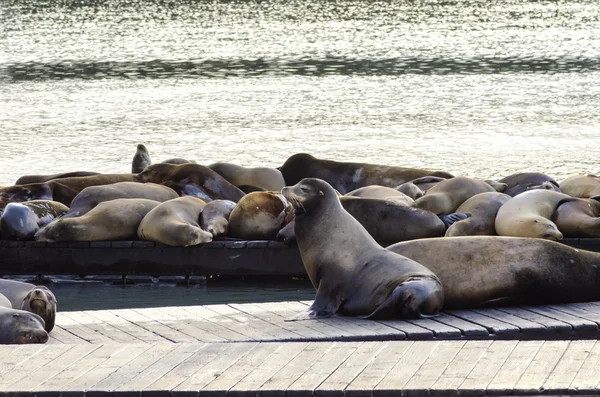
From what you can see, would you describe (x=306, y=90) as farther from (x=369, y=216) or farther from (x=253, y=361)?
(x=253, y=361)

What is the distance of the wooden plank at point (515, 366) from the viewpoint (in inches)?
176

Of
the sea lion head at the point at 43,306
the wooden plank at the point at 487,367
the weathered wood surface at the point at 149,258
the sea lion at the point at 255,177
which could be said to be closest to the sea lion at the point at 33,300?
the sea lion head at the point at 43,306

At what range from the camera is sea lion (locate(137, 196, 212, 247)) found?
8.62 metres

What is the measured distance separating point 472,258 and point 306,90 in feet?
52.8

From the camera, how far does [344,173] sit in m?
10.6

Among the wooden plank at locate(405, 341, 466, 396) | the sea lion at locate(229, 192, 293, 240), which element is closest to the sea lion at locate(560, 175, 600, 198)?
the sea lion at locate(229, 192, 293, 240)

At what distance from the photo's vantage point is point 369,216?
28.2ft

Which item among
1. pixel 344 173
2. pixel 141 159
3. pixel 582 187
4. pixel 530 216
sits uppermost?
→ pixel 530 216

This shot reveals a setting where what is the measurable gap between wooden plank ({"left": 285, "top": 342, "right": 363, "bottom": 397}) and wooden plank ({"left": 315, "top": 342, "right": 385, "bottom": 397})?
0.07ft

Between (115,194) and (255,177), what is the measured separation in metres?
1.39

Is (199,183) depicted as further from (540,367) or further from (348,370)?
(540,367)

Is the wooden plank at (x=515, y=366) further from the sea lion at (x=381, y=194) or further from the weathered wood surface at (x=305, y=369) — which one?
the sea lion at (x=381, y=194)

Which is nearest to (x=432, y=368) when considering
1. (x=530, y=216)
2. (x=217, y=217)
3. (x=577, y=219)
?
(x=530, y=216)

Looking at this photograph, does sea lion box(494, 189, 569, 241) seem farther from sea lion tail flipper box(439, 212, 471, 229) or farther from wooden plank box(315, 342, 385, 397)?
wooden plank box(315, 342, 385, 397)
